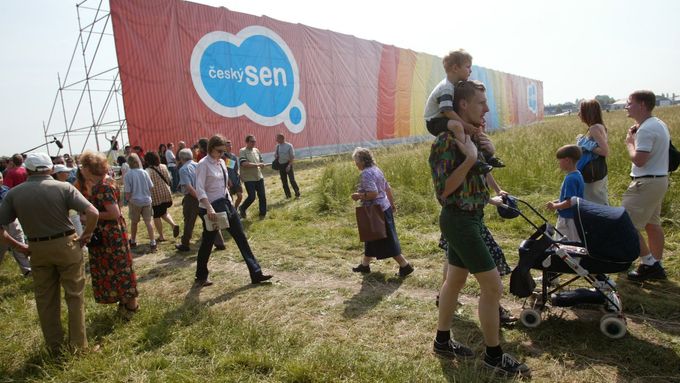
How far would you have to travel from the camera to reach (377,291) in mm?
4711

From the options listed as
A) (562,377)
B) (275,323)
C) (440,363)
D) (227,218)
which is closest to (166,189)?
(227,218)

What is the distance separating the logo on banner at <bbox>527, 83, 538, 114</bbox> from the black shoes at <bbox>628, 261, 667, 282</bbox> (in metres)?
49.7

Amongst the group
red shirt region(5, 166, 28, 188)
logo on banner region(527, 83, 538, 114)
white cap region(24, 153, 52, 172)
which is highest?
logo on banner region(527, 83, 538, 114)

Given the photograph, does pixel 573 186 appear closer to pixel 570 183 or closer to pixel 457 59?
pixel 570 183

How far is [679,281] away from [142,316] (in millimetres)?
5409

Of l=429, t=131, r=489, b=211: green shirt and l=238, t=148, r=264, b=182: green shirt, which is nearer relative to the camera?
l=429, t=131, r=489, b=211: green shirt

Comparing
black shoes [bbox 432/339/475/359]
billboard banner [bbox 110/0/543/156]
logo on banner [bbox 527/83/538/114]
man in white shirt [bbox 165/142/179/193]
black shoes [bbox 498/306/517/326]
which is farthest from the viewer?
logo on banner [bbox 527/83/538/114]

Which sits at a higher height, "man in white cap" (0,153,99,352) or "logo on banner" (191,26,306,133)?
"logo on banner" (191,26,306,133)

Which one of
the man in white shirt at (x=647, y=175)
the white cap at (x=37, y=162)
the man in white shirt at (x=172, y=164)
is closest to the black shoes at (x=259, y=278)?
the white cap at (x=37, y=162)

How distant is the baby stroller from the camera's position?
314cm

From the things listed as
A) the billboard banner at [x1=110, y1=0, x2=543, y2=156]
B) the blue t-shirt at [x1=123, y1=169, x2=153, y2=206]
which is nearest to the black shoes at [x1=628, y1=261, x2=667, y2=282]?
the blue t-shirt at [x1=123, y1=169, x2=153, y2=206]

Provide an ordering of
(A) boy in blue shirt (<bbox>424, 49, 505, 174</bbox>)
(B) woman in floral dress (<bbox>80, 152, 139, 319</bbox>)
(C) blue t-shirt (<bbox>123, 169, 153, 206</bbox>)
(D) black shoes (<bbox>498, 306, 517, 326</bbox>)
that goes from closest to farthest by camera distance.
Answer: (A) boy in blue shirt (<bbox>424, 49, 505, 174</bbox>), (D) black shoes (<bbox>498, 306, 517, 326</bbox>), (B) woman in floral dress (<bbox>80, 152, 139, 319</bbox>), (C) blue t-shirt (<bbox>123, 169, 153, 206</bbox>)

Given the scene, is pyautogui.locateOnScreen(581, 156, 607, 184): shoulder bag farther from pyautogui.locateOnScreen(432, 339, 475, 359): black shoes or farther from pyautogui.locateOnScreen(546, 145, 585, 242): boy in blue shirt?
pyautogui.locateOnScreen(432, 339, 475, 359): black shoes

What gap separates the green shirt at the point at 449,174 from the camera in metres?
2.72
